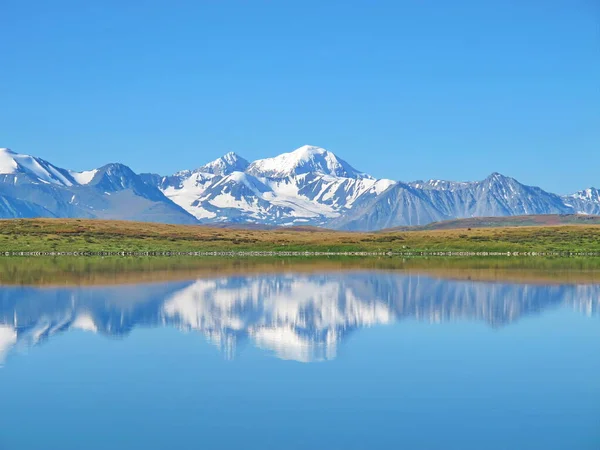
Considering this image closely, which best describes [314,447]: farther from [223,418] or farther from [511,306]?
[511,306]

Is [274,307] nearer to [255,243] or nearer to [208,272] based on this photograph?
[208,272]

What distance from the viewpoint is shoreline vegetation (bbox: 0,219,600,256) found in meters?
136

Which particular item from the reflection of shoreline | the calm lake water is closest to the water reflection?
the calm lake water

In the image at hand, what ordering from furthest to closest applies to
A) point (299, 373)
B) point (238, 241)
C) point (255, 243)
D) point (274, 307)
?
point (238, 241) < point (255, 243) < point (274, 307) < point (299, 373)

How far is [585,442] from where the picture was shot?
21.4m

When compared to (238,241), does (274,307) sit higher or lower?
lower

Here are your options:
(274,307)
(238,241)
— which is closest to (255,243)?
(238,241)

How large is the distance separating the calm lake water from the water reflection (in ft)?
0.62

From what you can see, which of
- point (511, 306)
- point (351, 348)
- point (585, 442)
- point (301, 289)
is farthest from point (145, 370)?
point (301, 289)

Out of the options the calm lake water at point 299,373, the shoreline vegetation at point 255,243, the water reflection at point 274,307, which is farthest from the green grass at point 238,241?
the calm lake water at point 299,373

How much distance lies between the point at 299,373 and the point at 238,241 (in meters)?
137

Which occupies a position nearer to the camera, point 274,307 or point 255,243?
point 274,307

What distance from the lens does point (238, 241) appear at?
545 feet

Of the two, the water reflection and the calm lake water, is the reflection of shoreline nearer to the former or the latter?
the water reflection
